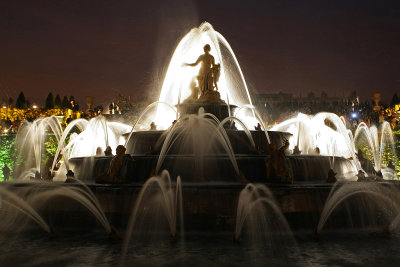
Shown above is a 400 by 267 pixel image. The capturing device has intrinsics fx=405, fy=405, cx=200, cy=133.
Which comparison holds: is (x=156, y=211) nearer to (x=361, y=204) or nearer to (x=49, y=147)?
(x=361, y=204)

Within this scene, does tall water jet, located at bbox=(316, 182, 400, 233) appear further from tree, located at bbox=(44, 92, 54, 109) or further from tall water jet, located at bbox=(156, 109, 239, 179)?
tree, located at bbox=(44, 92, 54, 109)

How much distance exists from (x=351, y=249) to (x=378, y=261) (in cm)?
89

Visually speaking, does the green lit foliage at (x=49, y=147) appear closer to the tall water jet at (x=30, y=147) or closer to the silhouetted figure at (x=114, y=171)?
the tall water jet at (x=30, y=147)

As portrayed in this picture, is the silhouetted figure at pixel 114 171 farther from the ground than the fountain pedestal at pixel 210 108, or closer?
closer

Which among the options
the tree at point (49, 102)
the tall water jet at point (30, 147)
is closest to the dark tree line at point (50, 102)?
the tree at point (49, 102)

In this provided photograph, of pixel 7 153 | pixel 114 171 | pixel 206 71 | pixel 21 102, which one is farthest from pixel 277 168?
pixel 21 102

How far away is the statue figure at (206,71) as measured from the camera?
74.3 feet

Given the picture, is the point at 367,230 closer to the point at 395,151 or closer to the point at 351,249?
the point at 351,249

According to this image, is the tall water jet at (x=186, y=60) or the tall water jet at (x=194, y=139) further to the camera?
the tall water jet at (x=186, y=60)

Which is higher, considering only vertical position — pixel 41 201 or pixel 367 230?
pixel 41 201

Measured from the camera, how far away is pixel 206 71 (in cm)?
2264

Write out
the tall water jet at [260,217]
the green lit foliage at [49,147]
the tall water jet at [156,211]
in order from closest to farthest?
the tall water jet at [260,217], the tall water jet at [156,211], the green lit foliage at [49,147]

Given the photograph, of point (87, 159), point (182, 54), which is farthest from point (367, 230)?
point (182, 54)

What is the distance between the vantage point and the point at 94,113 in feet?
210
